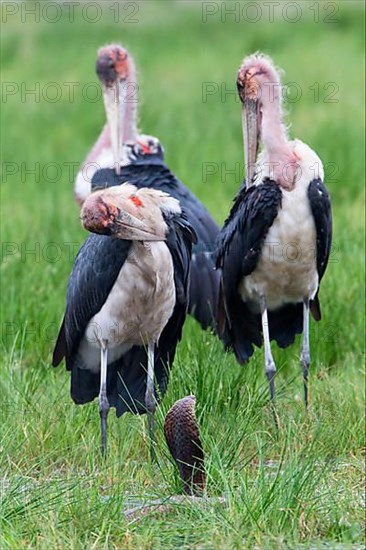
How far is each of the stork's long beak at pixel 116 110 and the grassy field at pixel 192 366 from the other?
775mm

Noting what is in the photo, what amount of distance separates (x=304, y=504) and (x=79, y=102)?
970cm

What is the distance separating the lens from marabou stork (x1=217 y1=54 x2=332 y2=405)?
565 centimetres

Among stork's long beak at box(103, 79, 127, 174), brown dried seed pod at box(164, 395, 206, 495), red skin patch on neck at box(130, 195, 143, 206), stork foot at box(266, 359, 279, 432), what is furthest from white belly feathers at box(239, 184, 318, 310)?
stork's long beak at box(103, 79, 127, 174)

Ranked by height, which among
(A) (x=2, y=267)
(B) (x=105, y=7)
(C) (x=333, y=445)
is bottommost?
(C) (x=333, y=445)

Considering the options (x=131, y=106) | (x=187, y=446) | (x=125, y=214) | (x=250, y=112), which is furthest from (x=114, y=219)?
(x=131, y=106)

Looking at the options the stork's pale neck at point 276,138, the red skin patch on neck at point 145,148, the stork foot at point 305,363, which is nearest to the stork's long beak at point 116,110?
the red skin patch on neck at point 145,148

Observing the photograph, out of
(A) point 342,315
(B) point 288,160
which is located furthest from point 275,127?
(A) point 342,315

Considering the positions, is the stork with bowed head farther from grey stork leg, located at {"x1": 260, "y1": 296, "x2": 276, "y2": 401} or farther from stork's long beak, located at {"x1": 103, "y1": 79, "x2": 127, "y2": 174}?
grey stork leg, located at {"x1": 260, "y1": 296, "x2": 276, "y2": 401}

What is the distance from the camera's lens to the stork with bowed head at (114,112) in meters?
7.96

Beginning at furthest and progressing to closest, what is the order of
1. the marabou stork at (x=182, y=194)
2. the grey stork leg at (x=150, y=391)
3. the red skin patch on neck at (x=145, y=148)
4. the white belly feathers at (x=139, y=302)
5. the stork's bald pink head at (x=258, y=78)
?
1. the red skin patch on neck at (x=145, y=148)
2. the marabou stork at (x=182, y=194)
3. the stork's bald pink head at (x=258, y=78)
4. the white belly feathers at (x=139, y=302)
5. the grey stork leg at (x=150, y=391)

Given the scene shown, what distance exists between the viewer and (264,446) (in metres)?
4.75

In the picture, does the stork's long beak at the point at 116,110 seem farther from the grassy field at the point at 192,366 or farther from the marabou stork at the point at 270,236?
the marabou stork at the point at 270,236

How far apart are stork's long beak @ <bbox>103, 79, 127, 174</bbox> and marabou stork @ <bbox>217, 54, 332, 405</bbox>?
5.18 feet

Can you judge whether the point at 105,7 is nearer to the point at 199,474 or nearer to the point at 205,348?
the point at 205,348
